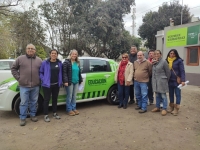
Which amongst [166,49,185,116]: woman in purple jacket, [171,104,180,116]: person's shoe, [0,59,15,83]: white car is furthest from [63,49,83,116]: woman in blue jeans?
[0,59,15,83]: white car

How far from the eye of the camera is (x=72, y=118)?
4973 millimetres

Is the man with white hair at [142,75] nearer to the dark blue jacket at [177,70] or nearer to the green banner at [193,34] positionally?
the dark blue jacket at [177,70]

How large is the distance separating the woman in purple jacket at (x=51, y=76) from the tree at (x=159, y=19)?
28.0 meters

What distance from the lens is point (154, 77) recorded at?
5.20 m

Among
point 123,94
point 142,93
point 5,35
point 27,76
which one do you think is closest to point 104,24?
point 5,35

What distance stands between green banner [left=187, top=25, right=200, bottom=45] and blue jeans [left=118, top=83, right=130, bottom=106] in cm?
691

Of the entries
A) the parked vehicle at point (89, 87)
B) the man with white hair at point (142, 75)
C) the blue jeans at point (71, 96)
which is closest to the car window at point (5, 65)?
the parked vehicle at point (89, 87)

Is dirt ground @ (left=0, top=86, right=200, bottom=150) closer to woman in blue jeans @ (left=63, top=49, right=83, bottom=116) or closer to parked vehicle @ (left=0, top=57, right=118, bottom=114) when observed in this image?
woman in blue jeans @ (left=63, top=49, right=83, bottom=116)

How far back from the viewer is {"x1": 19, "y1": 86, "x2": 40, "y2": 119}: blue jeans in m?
4.41

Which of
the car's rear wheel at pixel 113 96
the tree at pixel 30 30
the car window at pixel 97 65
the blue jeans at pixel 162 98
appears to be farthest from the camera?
the tree at pixel 30 30

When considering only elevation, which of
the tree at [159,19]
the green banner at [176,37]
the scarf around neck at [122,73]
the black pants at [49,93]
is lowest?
the black pants at [49,93]

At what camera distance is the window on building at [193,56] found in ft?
34.5

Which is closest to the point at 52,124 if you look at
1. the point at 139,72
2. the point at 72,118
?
the point at 72,118

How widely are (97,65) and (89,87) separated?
762mm
